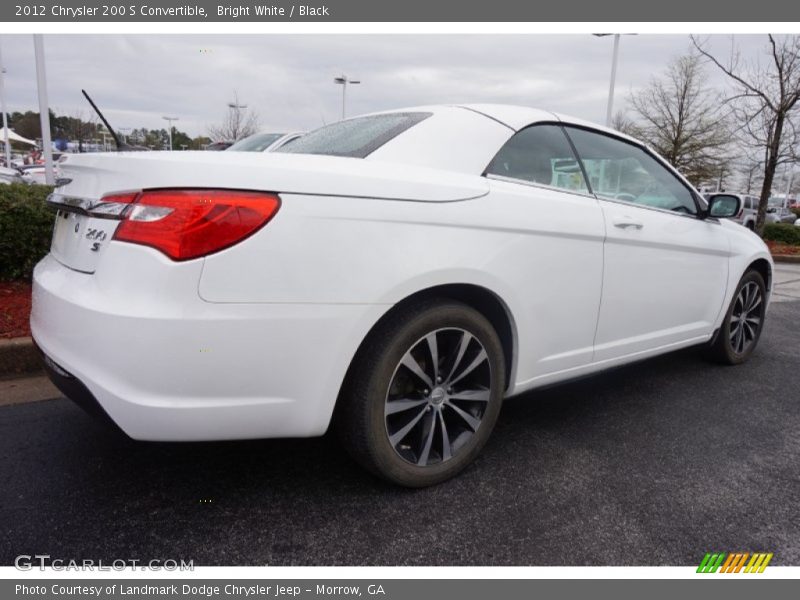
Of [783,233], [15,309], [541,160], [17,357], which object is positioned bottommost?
[783,233]

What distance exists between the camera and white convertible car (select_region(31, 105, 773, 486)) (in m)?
1.74

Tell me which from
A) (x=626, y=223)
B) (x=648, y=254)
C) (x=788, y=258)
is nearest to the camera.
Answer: (x=626, y=223)

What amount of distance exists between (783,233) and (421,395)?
17.4 meters

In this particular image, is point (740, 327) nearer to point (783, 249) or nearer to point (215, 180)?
point (215, 180)

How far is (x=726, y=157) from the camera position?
21344 millimetres

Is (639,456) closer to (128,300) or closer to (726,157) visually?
(128,300)

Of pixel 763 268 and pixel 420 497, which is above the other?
pixel 763 268

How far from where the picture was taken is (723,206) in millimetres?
3553

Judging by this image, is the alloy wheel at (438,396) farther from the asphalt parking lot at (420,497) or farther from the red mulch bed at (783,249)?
the red mulch bed at (783,249)

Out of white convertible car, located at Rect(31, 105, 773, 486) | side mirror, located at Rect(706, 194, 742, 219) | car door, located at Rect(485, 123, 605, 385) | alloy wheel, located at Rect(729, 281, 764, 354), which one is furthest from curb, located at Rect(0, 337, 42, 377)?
alloy wheel, located at Rect(729, 281, 764, 354)

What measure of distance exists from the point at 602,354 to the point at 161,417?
6.84 ft

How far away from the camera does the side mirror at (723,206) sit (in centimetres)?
353

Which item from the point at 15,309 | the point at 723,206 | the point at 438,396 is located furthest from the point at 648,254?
the point at 15,309

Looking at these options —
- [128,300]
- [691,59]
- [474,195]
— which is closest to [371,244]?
[474,195]
